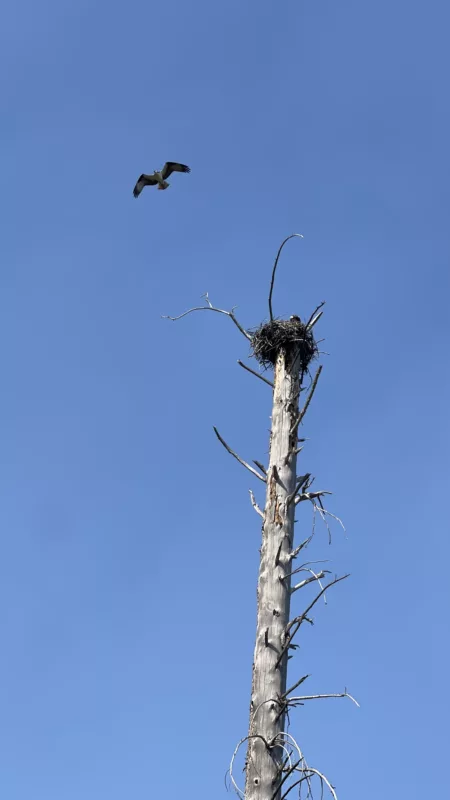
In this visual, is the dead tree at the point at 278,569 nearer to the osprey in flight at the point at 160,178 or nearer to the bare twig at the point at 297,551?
the bare twig at the point at 297,551

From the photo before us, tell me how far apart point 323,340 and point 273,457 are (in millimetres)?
2309

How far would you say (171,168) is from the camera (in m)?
18.1

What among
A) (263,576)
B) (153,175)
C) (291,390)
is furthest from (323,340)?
(153,175)

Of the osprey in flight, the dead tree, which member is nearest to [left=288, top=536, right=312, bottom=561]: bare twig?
the dead tree

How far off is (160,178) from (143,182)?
42cm

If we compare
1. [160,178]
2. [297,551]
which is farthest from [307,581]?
[160,178]

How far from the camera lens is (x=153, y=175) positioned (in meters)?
18.0

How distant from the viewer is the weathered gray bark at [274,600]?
622 centimetres

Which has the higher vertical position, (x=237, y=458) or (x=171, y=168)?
(x=171, y=168)

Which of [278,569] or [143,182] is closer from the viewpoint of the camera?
[278,569]

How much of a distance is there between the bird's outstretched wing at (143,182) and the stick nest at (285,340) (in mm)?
9772

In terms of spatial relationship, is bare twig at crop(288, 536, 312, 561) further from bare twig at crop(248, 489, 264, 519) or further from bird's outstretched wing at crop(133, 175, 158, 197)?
bird's outstretched wing at crop(133, 175, 158, 197)

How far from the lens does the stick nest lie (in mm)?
8305

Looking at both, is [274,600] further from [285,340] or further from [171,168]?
[171,168]
